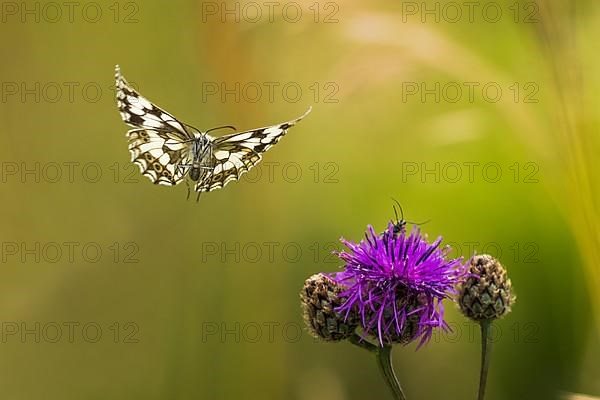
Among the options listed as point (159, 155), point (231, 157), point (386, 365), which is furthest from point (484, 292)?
point (159, 155)

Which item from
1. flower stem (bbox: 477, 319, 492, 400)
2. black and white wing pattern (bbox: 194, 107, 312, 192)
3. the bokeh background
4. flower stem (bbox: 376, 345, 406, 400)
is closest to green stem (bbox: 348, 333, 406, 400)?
flower stem (bbox: 376, 345, 406, 400)

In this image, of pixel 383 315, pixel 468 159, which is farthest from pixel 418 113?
pixel 383 315

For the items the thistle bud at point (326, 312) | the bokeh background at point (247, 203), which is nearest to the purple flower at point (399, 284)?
the thistle bud at point (326, 312)

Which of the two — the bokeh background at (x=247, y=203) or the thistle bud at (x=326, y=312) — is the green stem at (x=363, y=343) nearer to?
the thistle bud at (x=326, y=312)

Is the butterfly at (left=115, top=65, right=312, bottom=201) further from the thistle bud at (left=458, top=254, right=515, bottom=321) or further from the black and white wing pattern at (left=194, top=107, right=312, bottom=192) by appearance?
the thistle bud at (left=458, top=254, right=515, bottom=321)

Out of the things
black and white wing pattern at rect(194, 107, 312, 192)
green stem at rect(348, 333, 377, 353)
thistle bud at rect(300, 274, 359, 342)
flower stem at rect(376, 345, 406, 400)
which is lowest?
flower stem at rect(376, 345, 406, 400)

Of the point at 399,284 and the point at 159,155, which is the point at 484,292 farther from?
the point at 159,155

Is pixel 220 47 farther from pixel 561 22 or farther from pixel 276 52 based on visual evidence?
pixel 561 22
